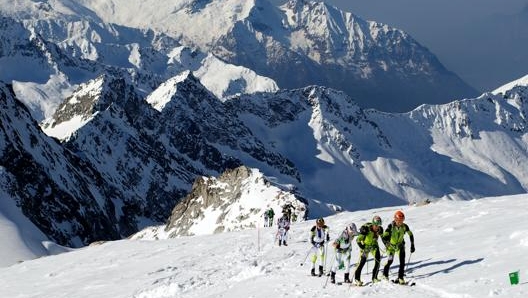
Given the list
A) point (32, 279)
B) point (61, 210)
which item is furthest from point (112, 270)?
point (61, 210)

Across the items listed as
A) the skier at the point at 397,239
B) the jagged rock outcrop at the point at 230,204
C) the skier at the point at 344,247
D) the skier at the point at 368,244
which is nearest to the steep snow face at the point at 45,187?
the jagged rock outcrop at the point at 230,204

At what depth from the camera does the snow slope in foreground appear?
30.5 meters

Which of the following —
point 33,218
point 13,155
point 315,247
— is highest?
point 13,155

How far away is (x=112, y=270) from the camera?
47469 millimetres

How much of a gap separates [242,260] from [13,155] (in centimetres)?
10852

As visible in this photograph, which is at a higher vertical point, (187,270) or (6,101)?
(6,101)

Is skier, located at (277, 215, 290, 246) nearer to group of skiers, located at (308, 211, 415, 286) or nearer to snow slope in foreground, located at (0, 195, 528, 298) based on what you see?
snow slope in foreground, located at (0, 195, 528, 298)

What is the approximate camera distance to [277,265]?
38.9 meters

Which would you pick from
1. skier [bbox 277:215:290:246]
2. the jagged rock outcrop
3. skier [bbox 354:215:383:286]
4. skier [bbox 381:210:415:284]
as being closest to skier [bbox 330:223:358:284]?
skier [bbox 354:215:383:286]

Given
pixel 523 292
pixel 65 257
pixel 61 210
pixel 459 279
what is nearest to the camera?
pixel 523 292

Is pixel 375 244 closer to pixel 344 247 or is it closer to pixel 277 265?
pixel 344 247

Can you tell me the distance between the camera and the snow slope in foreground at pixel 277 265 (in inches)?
1203

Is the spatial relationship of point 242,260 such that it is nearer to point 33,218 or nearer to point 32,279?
point 32,279

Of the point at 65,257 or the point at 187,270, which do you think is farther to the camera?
the point at 65,257
